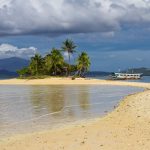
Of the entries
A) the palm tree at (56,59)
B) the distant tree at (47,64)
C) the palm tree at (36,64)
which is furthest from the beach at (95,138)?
Result: the palm tree at (36,64)

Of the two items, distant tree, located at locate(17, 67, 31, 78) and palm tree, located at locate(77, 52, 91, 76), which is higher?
palm tree, located at locate(77, 52, 91, 76)

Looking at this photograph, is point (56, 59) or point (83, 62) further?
point (83, 62)

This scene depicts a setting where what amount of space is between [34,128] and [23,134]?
93.0 inches

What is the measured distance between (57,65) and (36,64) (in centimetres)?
708

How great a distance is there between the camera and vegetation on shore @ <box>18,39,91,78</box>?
131 m

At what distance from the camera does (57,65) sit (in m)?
134

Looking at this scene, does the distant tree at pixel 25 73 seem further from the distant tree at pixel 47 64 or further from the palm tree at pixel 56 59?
the palm tree at pixel 56 59

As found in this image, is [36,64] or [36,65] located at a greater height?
[36,64]

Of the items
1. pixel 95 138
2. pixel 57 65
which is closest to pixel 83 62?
pixel 57 65

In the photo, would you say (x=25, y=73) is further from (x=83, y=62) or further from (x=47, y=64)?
(x=83, y=62)

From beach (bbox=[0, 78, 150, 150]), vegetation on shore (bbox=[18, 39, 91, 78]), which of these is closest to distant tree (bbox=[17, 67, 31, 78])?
vegetation on shore (bbox=[18, 39, 91, 78])

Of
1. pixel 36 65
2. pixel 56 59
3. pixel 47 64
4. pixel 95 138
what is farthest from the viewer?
pixel 36 65

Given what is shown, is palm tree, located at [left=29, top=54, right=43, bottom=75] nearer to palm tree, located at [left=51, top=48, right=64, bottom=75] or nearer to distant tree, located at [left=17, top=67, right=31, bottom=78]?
palm tree, located at [left=51, top=48, right=64, bottom=75]

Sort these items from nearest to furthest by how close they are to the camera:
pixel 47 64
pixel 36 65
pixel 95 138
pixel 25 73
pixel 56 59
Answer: pixel 95 138
pixel 56 59
pixel 47 64
pixel 36 65
pixel 25 73
